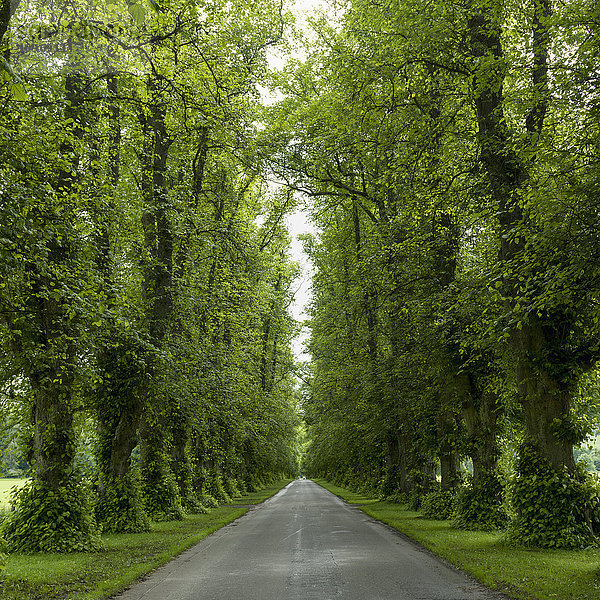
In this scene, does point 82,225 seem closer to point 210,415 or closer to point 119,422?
point 119,422

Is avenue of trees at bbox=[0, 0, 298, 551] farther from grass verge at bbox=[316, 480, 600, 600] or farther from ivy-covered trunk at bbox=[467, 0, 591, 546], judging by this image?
grass verge at bbox=[316, 480, 600, 600]

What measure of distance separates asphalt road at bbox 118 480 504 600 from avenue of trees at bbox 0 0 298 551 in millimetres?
3659

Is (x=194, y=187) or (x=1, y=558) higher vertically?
(x=194, y=187)

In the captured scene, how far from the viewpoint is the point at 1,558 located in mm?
8086

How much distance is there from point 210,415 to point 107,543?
9.48m

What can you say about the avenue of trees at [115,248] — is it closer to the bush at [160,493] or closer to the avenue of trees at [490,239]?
the bush at [160,493]

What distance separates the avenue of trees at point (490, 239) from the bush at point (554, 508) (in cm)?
3

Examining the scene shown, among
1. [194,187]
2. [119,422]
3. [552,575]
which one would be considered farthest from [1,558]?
[194,187]

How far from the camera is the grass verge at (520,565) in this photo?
25.8ft

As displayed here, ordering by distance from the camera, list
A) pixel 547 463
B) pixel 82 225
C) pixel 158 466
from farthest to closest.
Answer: pixel 158 466 < pixel 547 463 < pixel 82 225

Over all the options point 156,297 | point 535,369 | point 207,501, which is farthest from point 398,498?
point 156,297

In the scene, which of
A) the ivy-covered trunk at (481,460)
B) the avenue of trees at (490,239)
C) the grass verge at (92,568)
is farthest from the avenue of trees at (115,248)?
the ivy-covered trunk at (481,460)

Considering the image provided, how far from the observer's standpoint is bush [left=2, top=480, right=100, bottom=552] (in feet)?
40.6

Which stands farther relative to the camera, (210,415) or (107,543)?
(210,415)
